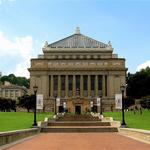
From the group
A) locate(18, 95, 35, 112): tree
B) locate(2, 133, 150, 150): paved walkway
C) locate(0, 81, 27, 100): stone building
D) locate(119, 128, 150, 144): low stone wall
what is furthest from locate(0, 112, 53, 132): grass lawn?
locate(0, 81, 27, 100): stone building

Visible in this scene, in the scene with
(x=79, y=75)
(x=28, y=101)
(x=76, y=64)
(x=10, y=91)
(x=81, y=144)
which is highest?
(x=76, y=64)

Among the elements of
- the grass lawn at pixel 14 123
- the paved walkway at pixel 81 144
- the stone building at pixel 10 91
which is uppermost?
the stone building at pixel 10 91

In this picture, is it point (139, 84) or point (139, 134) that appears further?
point (139, 84)

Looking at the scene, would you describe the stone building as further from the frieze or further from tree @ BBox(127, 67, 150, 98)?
tree @ BBox(127, 67, 150, 98)

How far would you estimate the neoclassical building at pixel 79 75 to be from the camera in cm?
14562

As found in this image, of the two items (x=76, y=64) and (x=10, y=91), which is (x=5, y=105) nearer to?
(x=76, y=64)

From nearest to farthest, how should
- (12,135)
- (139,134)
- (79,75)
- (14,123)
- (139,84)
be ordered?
(12,135), (139,134), (14,123), (79,75), (139,84)

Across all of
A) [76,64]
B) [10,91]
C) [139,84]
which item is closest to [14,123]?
[76,64]

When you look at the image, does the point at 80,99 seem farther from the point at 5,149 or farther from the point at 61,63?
the point at 5,149

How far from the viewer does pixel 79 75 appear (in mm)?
148375

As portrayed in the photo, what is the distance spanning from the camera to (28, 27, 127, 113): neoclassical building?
145625 mm

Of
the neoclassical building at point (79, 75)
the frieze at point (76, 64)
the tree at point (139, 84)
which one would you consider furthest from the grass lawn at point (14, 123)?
the tree at point (139, 84)

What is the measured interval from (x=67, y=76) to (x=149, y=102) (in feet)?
158

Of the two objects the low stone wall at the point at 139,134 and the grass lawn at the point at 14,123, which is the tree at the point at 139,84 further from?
the low stone wall at the point at 139,134
